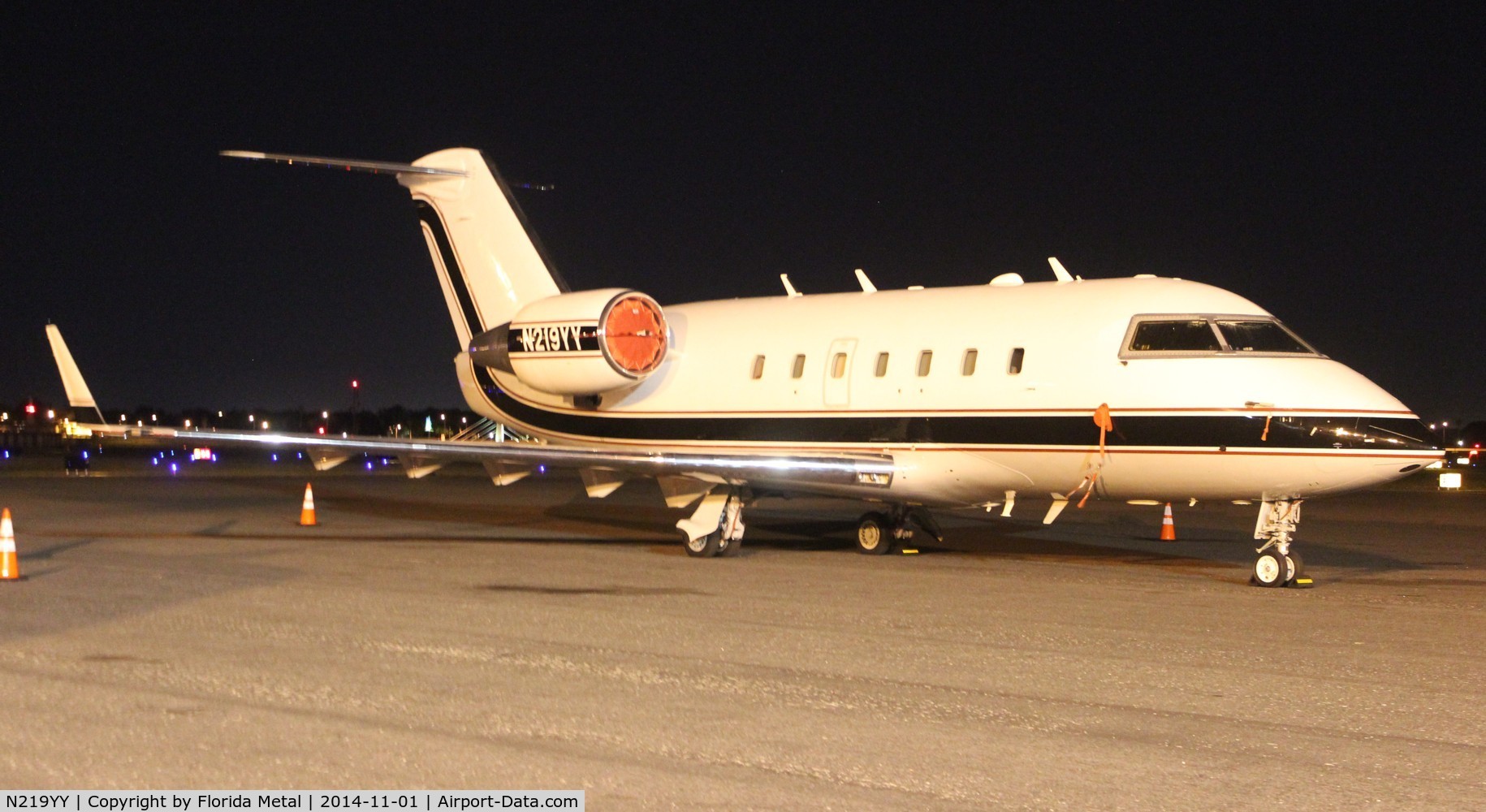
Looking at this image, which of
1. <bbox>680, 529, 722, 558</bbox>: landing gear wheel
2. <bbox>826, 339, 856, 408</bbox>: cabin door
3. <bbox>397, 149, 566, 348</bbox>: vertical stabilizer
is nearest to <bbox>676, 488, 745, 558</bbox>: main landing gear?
<bbox>680, 529, 722, 558</bbox>: landing gear wheel

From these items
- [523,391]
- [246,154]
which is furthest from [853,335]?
[246,154]

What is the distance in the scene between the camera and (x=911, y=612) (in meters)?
12.3

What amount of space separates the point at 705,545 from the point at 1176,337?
6217 mm

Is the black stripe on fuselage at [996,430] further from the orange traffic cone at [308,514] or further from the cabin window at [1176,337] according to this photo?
the orange traffic cone at [308,514]

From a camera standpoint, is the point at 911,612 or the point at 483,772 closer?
the point at 483,772

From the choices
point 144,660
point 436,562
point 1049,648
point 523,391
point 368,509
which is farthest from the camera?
point 368,509

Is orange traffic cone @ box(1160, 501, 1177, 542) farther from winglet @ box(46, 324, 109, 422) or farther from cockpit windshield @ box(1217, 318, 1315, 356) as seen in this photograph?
winglet @ box(46, 324, 109, 422)

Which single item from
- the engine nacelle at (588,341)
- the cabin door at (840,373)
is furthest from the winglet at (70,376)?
the cabin door at (840,373)

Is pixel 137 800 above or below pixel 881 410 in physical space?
below

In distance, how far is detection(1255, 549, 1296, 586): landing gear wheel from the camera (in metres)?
Result: 14.4

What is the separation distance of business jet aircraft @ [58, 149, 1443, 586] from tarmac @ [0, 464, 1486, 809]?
42.6 inches

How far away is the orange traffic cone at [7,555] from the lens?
47.4 ft

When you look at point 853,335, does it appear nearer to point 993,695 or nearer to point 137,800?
point 993,695

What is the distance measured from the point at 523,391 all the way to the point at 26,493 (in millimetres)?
16865
